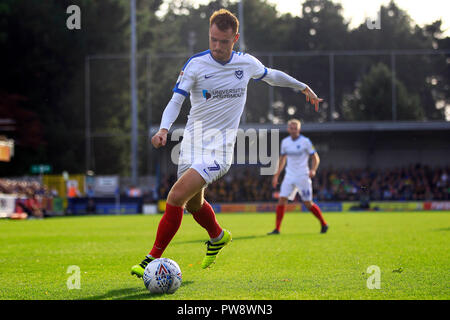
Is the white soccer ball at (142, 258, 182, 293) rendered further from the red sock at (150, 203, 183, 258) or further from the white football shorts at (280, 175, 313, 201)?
the white football shorts at (280, 175, 313, 201)

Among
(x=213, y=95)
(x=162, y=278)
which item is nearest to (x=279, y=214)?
(x=213, y=95)

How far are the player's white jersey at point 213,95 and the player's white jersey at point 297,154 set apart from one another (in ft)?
26.8

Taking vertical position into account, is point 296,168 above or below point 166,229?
above

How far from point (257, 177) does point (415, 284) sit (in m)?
29.9

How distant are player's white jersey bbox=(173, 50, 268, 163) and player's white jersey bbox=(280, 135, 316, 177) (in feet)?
26.8

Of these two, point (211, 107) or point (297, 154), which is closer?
point (211, 107)

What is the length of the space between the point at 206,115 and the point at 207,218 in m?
1.21

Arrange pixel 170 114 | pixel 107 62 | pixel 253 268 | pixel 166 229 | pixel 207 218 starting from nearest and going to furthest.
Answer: pixel 170 114
pixel 166 229
pixel 207 218
pixel 253 268
pixel 107 62

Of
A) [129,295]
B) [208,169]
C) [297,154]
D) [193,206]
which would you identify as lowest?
[129,295]

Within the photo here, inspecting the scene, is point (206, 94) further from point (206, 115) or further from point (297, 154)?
point (297, 154)

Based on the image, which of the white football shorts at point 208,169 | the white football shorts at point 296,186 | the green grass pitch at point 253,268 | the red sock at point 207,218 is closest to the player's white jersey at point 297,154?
the white football shorts at point 296,186

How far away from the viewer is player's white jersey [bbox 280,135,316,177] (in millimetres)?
15117

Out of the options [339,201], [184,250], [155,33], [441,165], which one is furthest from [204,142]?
[155,33]

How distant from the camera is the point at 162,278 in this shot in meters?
6.01
